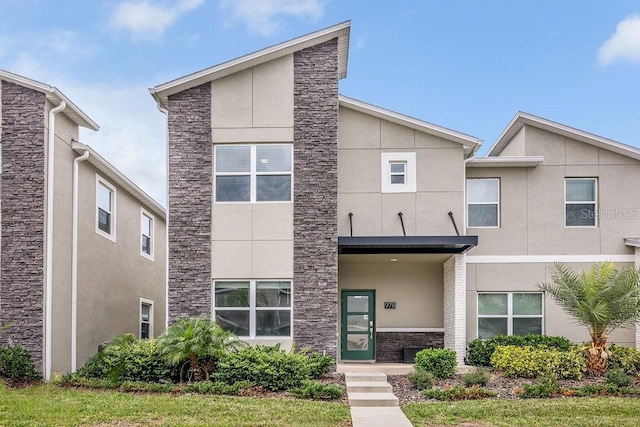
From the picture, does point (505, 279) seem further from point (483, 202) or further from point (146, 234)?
point (146, 234)

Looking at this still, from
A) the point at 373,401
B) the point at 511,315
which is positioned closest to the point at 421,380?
the point at 373,401

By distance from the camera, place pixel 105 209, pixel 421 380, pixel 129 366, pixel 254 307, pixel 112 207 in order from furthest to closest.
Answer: pixel 112 207, pixel 105 209, pixel 254 307, pixel 129 366, pixel 421 380

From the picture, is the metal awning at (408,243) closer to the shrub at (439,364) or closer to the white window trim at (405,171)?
the white window trim at (405,171)

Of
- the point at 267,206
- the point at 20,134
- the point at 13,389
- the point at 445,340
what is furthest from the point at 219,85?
the point at 445,340

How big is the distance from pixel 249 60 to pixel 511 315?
31.2ft

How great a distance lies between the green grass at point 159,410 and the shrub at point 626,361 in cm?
665

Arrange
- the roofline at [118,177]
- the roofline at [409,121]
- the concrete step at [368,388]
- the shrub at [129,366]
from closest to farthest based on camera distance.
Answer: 1. the concrete step at [368,388]
2. the shrub at [129,366]
3. the roofline at [118,177]
4. the roofline at [409,121]

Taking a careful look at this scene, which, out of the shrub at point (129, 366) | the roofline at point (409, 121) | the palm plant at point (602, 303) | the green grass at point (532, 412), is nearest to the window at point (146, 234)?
the shrub at point (129, 366)

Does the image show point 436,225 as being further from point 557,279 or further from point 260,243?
point 260,243

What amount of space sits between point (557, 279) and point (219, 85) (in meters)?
9.00

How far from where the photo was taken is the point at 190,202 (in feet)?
48.4

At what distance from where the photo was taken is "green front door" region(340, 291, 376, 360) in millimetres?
17531

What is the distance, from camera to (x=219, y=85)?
49.0 ft

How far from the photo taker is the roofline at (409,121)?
1623 centimetres
